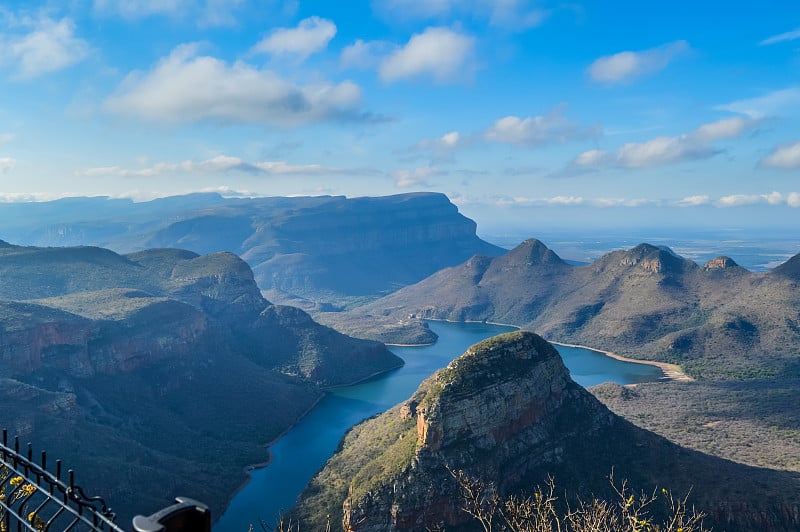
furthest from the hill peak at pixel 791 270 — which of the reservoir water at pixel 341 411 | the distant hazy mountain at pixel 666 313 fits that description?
the reservoir water at pixel 341 411

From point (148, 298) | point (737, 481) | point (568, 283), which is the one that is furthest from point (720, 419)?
point (568, 283)

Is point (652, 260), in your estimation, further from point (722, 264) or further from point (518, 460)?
point (518, 460)

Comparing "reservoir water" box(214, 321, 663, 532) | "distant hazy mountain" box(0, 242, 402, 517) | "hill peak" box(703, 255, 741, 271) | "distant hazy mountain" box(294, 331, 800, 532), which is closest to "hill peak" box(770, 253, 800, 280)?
"hill peak" box(703, 255, 741, 271)

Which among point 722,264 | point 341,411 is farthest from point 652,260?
point 341,411

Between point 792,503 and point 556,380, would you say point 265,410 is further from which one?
point 792,503

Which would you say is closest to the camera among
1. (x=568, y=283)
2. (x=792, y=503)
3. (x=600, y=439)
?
(x=792, y=503)

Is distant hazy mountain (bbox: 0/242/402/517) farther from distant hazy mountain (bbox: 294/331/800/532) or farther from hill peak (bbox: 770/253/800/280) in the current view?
hill peak (bbox: 770/253/800/280)

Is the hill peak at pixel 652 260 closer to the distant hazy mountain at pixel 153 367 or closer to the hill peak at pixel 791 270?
the hill peak at pixel 791 270

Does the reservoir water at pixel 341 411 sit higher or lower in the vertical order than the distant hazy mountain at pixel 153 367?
lower
